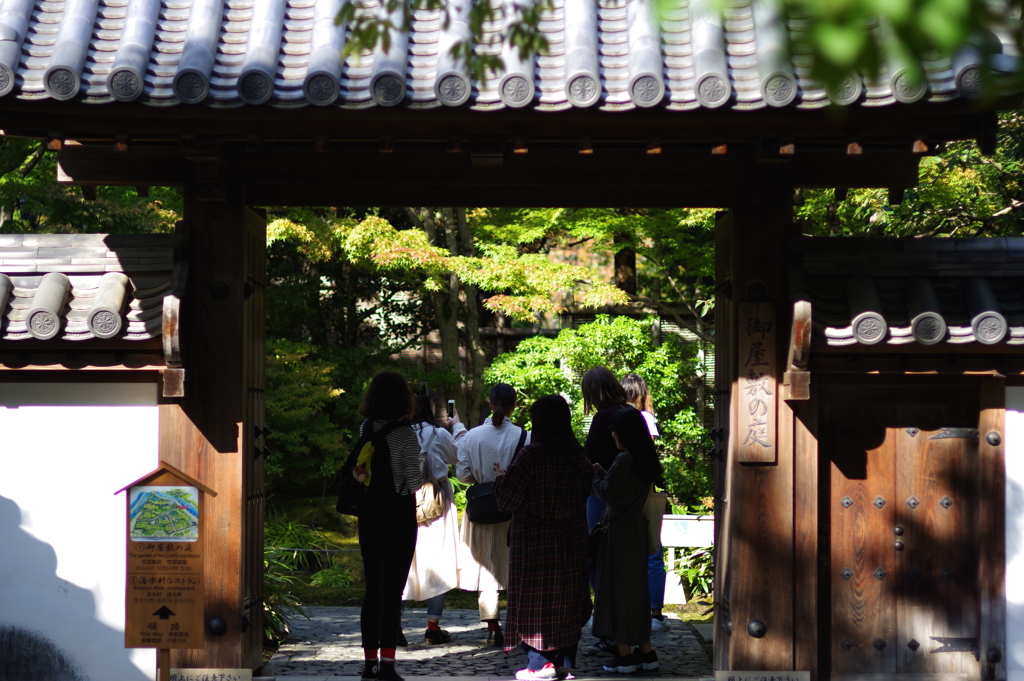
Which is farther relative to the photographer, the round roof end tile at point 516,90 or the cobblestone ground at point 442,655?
the cobblestone ground at point 442,655

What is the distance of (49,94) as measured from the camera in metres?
4.34

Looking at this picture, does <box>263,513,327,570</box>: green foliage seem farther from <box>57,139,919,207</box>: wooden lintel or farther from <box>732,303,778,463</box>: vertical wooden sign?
<box>732,303,778,463</box>: vertical wooden sign

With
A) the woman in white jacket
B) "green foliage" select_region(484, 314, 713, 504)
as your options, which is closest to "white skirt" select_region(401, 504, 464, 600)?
the woman in white jacket

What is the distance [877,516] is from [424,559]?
11.3 ft

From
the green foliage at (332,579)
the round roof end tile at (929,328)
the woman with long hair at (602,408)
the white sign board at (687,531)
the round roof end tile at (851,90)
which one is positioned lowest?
the green foliage at (332,579)

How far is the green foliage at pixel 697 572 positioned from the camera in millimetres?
8844

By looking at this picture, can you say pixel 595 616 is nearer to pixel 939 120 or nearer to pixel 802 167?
pixel 802 167

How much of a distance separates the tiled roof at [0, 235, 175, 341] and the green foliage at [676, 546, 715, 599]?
5.79 meters

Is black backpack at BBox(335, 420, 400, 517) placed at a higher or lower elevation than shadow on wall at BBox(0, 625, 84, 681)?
higher

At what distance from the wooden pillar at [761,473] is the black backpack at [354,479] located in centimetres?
221

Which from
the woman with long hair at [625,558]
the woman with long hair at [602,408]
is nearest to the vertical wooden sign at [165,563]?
the woman with long hair at [625,558]

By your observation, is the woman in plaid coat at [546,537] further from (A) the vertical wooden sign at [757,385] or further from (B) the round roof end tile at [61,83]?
(B) the round roof end tile at [61,83]

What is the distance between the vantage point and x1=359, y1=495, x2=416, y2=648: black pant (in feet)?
18.6

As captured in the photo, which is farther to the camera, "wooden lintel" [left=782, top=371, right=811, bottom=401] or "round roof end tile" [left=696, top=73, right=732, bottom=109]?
"wooden lintel" [left=782, top=371, right=811, bottom=401]
